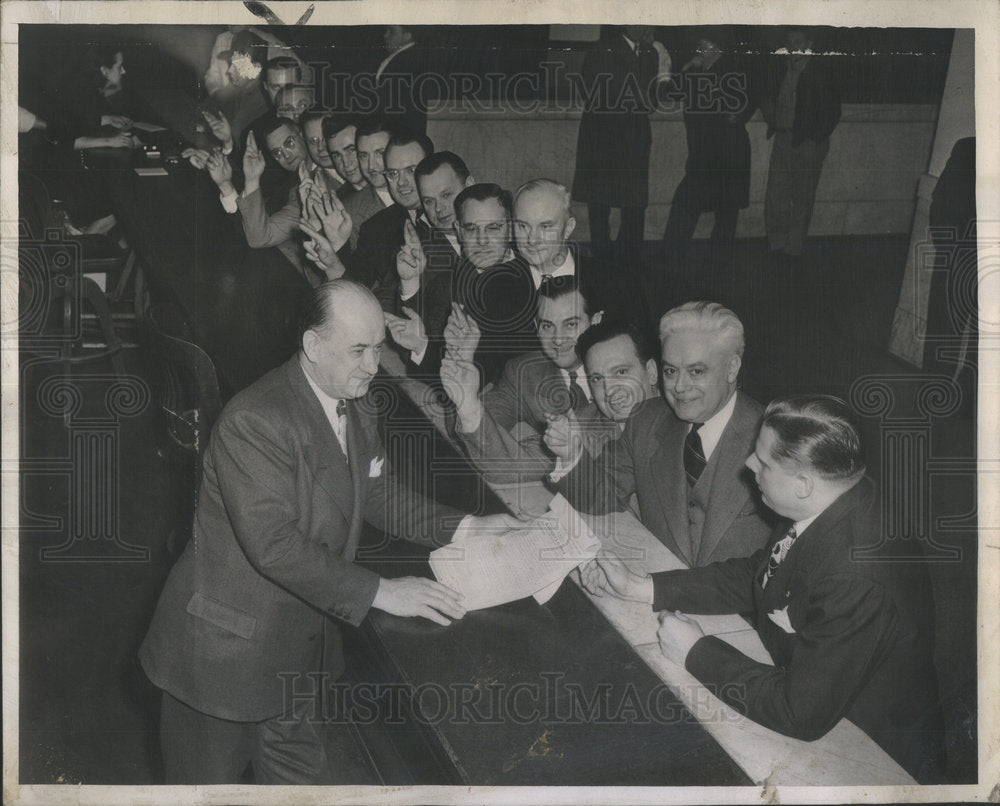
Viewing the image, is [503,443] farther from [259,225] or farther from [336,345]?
[259,225]

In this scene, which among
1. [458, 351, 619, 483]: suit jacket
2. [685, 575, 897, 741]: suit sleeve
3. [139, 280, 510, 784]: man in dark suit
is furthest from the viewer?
[458, 351, 619, 483]: suit jacket

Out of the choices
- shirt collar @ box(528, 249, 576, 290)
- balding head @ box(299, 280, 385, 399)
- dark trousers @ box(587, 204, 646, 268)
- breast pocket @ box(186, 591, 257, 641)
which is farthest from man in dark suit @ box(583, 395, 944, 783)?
breast pocket @ box(186, 591, 257, 641)

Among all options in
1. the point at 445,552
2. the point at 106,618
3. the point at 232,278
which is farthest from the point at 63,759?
the point at 232,278

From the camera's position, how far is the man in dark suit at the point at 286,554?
430cm

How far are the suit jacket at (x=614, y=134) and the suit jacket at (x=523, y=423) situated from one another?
2.31 ft

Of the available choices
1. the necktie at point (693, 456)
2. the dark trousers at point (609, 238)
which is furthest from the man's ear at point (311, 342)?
the necktie at point (693, 456)

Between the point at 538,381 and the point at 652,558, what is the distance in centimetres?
80

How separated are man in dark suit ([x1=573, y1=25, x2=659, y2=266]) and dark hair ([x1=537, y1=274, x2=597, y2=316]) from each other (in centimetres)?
15

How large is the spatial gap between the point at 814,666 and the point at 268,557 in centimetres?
206

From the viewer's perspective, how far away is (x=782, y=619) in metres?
4.27

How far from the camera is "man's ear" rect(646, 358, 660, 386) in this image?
172 inches

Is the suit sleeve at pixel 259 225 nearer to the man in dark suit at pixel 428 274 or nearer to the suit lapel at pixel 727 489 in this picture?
the man in dark suit at pixel 428 274

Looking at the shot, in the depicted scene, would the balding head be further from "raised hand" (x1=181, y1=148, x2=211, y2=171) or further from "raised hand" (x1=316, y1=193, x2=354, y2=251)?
"raised hand" (x1=181, y1=148, x2=211, y2=171)

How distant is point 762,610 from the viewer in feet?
14.1
